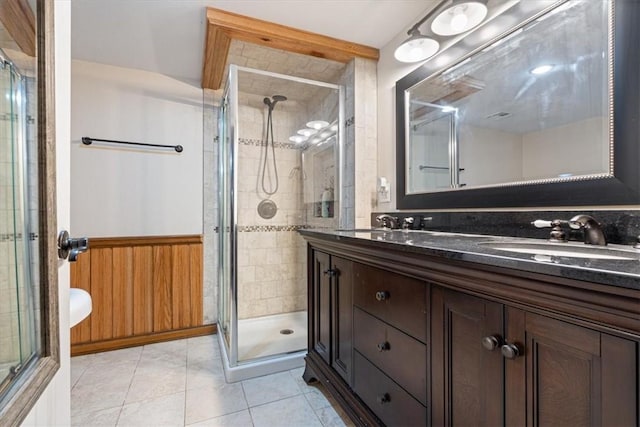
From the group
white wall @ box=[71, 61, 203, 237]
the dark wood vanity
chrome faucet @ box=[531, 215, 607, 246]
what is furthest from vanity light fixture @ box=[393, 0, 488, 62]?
white wall @ box=[71, 61, 203, 237]

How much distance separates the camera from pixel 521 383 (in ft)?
2.22

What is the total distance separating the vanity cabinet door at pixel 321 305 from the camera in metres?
1.55

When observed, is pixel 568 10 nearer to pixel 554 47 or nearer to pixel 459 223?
pixel 554 47

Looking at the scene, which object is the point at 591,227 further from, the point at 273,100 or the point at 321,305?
the point at 273,100

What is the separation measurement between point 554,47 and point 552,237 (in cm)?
71

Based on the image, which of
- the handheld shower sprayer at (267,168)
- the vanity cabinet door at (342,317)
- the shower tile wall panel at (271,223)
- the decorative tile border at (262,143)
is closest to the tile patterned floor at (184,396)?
the vanity cabinet door at (342,317)

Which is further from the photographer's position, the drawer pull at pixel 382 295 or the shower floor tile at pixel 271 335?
the shower floor tile at pixel 271 335

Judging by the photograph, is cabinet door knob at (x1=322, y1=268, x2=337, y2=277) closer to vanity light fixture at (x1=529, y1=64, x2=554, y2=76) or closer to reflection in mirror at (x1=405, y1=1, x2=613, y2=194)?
reflection in mirror at (x1=405, y1=1, x2=613, y2=194)

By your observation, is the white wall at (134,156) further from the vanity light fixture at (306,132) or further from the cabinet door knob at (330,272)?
the cabinet door knob at (330,272)

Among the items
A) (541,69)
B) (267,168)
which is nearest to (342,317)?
(541,69)

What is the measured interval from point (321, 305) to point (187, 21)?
1856 mm

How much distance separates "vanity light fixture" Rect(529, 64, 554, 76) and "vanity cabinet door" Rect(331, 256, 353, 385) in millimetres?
1071

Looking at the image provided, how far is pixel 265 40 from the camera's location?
6.27ft

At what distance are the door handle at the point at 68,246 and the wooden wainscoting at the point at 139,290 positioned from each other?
178cm
